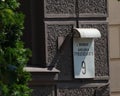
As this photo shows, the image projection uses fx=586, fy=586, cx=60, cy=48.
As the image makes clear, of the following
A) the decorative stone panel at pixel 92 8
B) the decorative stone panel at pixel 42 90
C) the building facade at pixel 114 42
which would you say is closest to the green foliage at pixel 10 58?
the decorative stone panel at pixel 42 90

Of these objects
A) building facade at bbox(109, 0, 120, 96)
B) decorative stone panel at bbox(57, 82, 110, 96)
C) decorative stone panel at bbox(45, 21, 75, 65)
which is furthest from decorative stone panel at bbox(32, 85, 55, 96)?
building facade at bbox(109, 0, 120, 96)

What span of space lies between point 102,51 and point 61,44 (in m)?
0.63

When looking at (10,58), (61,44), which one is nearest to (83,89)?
(61,44)

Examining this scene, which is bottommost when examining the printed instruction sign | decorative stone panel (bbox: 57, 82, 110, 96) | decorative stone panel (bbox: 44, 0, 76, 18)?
decorative stone panel (bbox: 57, 82, 110, 96)

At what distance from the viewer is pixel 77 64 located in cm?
782

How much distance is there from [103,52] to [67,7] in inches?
31.7

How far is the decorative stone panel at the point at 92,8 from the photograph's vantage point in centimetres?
792

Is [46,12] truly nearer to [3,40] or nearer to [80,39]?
[80,39]

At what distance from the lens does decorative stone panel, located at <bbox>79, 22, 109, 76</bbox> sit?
315 inches

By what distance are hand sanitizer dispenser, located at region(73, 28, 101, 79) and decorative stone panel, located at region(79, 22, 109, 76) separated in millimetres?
103

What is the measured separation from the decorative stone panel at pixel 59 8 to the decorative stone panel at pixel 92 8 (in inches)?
4.6

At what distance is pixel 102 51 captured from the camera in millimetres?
8031

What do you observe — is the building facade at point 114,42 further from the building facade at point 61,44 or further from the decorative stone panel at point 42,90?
the decorative stone panel at point 42,90

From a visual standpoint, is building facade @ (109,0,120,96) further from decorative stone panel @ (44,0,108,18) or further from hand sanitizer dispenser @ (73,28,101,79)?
hand sanitizer dispenser @ (73,28,101,79)
